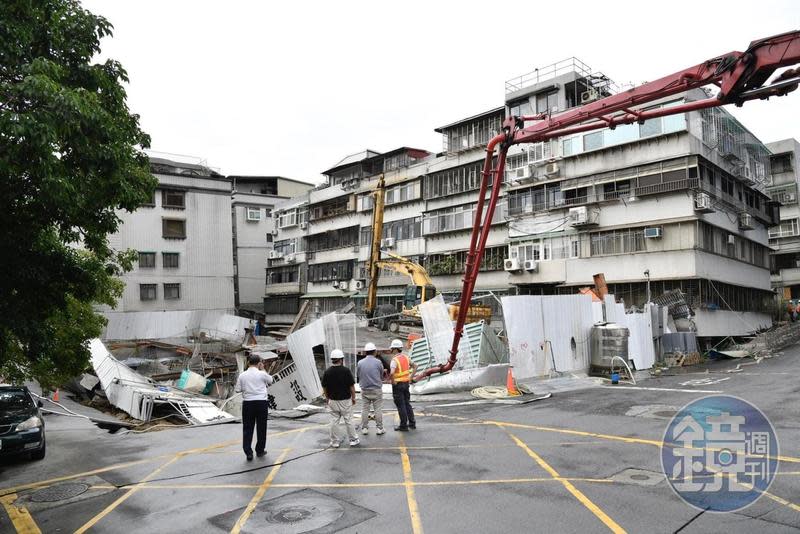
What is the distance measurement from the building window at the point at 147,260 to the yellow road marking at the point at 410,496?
4473cm

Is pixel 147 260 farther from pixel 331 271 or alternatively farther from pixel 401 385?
pixel 401 385

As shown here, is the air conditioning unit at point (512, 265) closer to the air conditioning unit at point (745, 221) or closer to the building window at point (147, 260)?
the air conditioning unit at point (745, 221)

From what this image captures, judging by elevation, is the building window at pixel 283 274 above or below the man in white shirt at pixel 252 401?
above

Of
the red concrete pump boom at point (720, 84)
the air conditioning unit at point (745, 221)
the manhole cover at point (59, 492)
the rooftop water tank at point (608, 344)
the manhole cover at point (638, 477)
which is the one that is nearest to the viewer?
the manhole cover at point (638, 477)

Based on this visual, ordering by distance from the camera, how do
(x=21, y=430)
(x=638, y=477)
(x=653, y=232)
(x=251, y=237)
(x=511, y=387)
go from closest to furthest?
(x=638, y=477) → (x=21, y=430) → (x=511, y=387) → (x=653, y=232) → (x=251, y=237)

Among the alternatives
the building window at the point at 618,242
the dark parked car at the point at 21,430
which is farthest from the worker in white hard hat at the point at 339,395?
the building window at the point at 618,242

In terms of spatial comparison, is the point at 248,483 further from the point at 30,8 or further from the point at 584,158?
A: the point at 584,158

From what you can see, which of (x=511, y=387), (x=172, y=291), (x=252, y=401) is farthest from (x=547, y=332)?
(x=172, y=291)

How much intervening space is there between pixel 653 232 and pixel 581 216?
13.0ft

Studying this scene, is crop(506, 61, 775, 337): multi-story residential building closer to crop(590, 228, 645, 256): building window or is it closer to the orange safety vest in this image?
crop(590, 228, 645, 256): building window

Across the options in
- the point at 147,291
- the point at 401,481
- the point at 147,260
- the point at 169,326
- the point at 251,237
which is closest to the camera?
the point at 401,481

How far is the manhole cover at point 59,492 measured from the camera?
8156 millimetres

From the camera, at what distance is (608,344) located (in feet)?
69.9

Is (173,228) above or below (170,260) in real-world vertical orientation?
above
